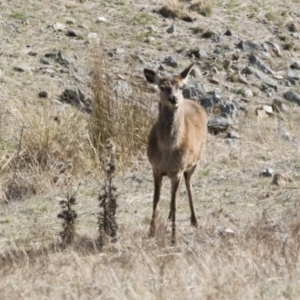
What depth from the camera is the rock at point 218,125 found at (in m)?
13.6

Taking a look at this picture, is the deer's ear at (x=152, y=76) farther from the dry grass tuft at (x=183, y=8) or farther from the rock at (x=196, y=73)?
the dry grass tuft at (x=183, y=8)

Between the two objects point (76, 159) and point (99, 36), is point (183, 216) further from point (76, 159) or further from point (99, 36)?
point (99, 36)

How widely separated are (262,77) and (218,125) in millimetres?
2639

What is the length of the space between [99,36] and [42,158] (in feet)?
15.4

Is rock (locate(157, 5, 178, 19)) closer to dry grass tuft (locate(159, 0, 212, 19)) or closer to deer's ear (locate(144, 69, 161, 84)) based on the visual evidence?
dry grass tuft (locate(159, 0, 212, 19))

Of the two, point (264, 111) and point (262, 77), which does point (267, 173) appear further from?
point (262, 77)

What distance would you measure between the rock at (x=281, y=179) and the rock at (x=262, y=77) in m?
5.27

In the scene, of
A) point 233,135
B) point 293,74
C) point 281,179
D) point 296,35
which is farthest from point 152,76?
point 296,35

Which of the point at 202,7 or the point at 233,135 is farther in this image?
the point at 202,7

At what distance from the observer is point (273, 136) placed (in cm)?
1331

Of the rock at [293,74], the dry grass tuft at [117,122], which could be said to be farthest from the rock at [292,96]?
the dry grass tuft at [117,122]

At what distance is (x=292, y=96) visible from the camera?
15508mm

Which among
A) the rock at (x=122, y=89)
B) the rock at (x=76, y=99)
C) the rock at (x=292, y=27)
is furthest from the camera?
the rock at (x=292, y=27)

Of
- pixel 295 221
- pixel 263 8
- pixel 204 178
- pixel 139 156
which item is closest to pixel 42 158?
pixel 139 156
